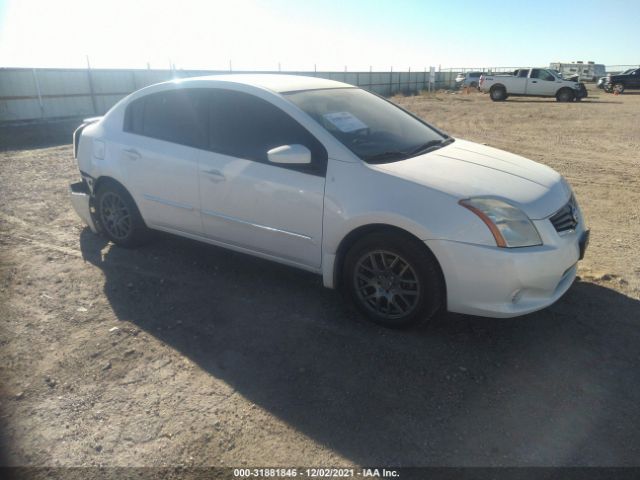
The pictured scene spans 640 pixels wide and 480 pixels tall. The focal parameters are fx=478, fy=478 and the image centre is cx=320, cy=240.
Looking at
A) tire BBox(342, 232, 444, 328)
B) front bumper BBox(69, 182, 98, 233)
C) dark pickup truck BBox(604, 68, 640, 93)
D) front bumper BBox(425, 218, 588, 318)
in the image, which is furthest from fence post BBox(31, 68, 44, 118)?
dark pickup truck BBox(604, 68, 640, 93)

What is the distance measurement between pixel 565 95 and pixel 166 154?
26.5 m

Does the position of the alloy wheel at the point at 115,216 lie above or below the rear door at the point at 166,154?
below

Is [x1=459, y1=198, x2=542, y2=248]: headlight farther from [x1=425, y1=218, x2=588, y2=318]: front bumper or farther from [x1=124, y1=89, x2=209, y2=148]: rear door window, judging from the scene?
[x1=124, y1=89, x2=209, y2=148]: rear door window

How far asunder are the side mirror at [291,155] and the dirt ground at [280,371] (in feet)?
3.76

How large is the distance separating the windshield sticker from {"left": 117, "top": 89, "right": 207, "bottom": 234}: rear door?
3.59ft

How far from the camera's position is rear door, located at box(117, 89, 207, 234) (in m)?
4.02

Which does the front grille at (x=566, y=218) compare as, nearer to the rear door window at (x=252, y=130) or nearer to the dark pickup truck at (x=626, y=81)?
the rear door window at (x=252, y=130)

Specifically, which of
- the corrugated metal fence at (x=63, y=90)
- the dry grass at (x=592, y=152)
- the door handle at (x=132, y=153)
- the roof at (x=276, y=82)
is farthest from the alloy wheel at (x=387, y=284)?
the corrugated metal fence at (x=63, y=90)

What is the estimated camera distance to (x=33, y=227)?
5535mm

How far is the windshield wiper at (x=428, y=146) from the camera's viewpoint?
365 centimetres

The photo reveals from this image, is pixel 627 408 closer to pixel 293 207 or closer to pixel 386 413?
pixel 386 413

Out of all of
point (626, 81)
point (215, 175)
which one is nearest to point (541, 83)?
point (626, 81)

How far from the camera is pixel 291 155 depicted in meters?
3.26

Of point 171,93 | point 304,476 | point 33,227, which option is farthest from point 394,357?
point 33,227
